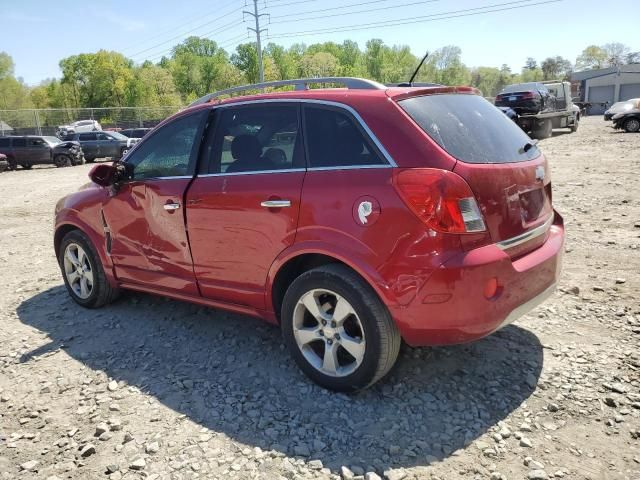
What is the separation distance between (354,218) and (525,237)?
1.05 metres

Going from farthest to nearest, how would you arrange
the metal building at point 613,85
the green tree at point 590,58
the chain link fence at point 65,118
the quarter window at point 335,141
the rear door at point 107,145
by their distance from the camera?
the green tree at point 590,58 < the metal building at point 613,85 < the chain link fence at point 65,118 < the rear door at point 107,145 < the quarter window at point 335,141

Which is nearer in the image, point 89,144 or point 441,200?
point 441,200

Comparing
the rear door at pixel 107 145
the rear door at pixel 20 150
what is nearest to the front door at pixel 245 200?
the rear door at pixel 20 150

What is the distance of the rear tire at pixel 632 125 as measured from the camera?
23.0 metres

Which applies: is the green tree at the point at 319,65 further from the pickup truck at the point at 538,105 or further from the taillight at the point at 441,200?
the taillight at the point at 441,200

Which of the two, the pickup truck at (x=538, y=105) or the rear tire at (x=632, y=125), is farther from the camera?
the rear tire at (x=632, y=125)

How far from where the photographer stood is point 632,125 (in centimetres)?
2317

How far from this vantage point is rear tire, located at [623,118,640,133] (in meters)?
23.0

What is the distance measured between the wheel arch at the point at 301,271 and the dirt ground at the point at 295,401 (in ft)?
1.81

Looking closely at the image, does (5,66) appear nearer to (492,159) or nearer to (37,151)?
(37,151)

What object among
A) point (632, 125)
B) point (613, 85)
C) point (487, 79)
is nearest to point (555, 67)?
point (487, 79)

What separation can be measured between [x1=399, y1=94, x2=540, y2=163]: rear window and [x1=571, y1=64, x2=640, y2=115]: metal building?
72273 millimetres

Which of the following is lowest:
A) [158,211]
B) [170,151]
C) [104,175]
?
[158,211]

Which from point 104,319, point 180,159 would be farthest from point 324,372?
point 104,319
